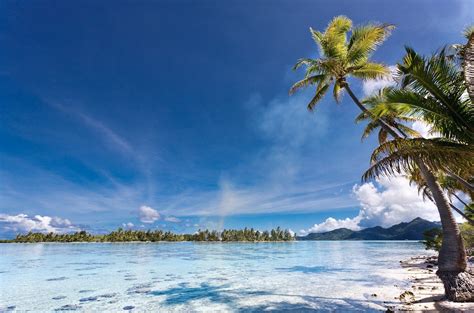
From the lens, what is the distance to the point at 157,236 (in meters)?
118

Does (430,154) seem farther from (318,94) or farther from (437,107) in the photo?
(318,94)

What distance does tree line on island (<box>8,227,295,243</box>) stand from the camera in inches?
4269

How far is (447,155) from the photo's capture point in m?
6.20

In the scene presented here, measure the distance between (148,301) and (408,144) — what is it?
10871 mm

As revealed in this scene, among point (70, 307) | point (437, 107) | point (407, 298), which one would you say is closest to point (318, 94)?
point (437, 107)

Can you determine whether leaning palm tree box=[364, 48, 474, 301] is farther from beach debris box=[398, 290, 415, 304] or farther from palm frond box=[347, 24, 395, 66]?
beach debris box=[398, 290, 415, 304]

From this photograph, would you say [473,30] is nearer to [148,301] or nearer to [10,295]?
[148,301]

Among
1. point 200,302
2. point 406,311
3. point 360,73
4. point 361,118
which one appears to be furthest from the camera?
point 361,118

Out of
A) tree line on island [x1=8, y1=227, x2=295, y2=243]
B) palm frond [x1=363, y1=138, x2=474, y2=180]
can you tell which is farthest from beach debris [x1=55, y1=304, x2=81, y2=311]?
tree line on island [x1=8, y1=227, x2=295, y2=243]

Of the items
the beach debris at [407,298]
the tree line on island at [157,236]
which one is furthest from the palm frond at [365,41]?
the tree line on island at [157,236]

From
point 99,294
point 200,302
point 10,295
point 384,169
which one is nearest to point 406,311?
point 384,169

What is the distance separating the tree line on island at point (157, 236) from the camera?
108438 millimetres

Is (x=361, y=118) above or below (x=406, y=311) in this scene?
above

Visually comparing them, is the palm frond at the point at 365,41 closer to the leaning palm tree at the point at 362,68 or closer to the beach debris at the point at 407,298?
the leaning palm tree at the point at 362,68
